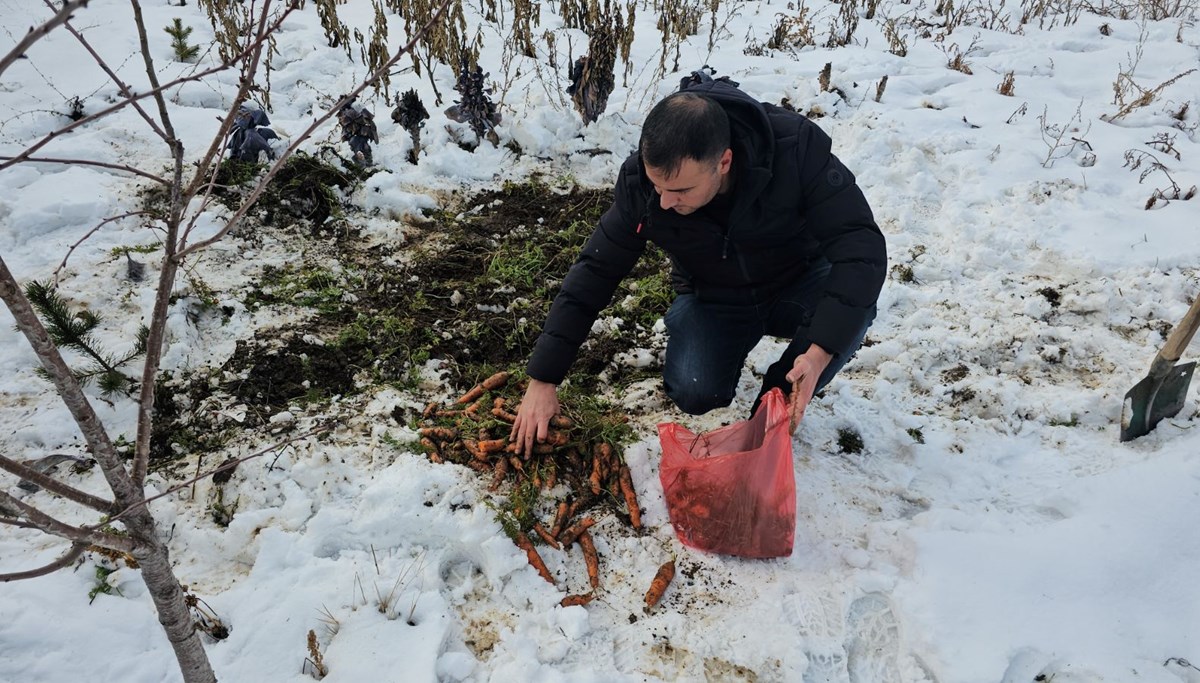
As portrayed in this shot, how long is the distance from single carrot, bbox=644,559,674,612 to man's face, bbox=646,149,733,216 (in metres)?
1.16

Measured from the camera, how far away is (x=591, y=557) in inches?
88.4

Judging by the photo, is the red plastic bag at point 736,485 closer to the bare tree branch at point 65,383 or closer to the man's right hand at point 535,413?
the man's right hand at point 535,413

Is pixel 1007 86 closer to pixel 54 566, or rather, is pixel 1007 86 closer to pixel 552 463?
pixel 552 463

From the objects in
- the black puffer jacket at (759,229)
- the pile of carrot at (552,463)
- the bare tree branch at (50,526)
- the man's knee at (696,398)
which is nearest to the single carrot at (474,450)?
the pile of carrot at (552,463)

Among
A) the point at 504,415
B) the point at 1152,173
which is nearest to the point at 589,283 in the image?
the point at 504,415

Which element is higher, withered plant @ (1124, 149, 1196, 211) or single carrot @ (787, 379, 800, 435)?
withered plant @ (1124, 149, 1196, 211)

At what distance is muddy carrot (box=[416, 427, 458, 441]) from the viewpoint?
2.54m

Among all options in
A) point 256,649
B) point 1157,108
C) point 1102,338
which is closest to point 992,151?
point 1157,108

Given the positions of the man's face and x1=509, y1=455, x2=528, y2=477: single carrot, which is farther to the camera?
x1=509, y1=455, x2=528, y2=477: single carrot

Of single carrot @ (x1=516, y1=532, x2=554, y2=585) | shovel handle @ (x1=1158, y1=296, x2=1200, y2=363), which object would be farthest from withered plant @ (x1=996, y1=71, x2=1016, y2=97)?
single carrot @ (x1=516, y1=532, x2=554, y2=585)

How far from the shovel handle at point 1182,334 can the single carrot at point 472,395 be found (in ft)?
8.46

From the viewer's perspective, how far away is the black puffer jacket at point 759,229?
224 centimetres

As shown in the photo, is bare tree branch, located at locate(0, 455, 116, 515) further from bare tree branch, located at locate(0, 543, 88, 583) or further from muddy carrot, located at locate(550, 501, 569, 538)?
muddy carrot, located at locate(550, 501, 569, 538)

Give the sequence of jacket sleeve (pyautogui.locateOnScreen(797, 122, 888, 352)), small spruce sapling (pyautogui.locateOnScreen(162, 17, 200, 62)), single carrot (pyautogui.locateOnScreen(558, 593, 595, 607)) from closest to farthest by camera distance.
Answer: single carrot (pyautogui.locateOnScreen(558, 593, 595, 607)) < jacket sleeve (pyautogui.locateOnScreen(797, 122, 888, 352)) < small spruce sapling (pyautogui.locateOnScreen(162, 17, 200, 62))
